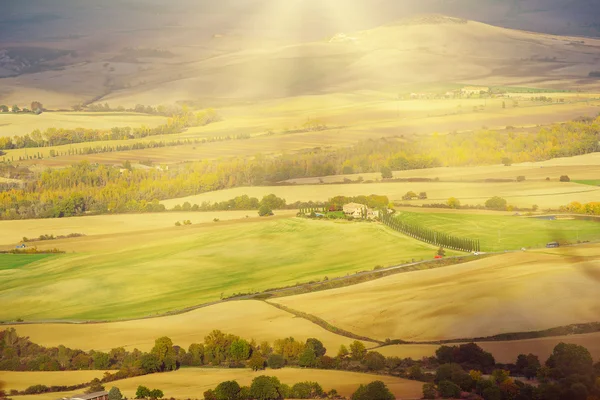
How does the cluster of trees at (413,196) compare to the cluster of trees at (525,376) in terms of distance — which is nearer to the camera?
the cluster of trees at (525,376)

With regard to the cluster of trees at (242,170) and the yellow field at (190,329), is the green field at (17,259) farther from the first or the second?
the yellow field at (190,329)

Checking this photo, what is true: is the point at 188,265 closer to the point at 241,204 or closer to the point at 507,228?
the point at 241,204

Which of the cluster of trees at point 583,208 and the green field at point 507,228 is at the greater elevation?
the cluster of trees at point 583,208

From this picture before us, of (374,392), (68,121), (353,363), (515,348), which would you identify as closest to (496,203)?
(515,348)

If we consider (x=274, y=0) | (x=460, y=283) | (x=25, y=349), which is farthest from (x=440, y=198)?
(x=274, y=0)

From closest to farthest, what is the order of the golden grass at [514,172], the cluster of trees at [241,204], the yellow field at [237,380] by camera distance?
the yellow field at [237,380] < the cluster of trees at [241,204] < the golden grass at [514,172]

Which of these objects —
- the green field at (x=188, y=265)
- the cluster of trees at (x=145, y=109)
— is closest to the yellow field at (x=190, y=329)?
the green field at (x=188, y=265)
